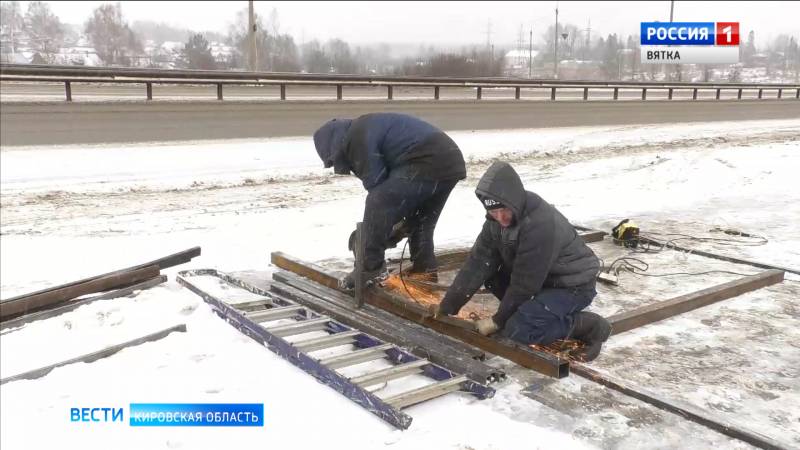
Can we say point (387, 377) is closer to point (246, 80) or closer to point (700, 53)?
point (246, 80)

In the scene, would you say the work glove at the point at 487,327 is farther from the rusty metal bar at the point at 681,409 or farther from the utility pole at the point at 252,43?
the utility pole at the point at 252,43

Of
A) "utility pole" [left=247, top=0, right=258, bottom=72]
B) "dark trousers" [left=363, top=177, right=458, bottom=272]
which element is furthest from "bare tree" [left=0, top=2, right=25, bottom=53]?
"dark trousers" [left=363, top=177, right=458, bottom=272]

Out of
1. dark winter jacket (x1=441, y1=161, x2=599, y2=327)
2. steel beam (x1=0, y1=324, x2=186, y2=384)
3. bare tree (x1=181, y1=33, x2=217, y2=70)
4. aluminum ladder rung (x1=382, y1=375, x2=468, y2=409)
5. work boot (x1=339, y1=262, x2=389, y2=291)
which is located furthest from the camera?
bare tree (x1=181, y1=33, x2=217, y2=70)

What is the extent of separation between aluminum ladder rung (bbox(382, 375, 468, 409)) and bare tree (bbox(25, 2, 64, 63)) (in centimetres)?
3593

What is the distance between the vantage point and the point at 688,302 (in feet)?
17.7

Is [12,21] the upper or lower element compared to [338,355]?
upper

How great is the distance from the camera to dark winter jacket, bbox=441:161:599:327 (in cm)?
406

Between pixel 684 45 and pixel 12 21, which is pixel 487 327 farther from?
pixel 12 21

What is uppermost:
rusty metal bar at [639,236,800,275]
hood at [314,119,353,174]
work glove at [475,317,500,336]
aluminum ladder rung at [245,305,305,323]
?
hood at [314,119,353,174]

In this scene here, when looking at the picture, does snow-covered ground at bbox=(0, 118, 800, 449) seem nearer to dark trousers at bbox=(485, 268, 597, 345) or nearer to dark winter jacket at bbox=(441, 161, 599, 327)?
dark trousers at bbox=(485, 268, 597, 345)

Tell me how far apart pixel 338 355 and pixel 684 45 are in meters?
30.4

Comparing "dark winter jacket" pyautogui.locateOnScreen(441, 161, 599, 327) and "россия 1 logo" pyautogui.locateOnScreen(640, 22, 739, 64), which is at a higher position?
"россия 1 logo" pyautogui.locateOnScreen(640, 22, 739, 64)

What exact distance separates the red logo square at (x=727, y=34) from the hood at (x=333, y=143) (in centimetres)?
2854

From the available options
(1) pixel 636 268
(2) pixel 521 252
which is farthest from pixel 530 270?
(1) pixel 636 268
